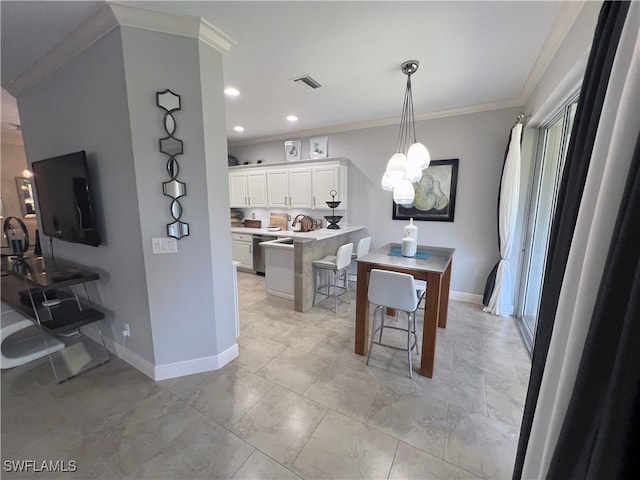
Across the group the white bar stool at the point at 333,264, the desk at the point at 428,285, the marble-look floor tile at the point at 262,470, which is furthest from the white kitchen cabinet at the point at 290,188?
the marble-look floor tile at the point at 262,470

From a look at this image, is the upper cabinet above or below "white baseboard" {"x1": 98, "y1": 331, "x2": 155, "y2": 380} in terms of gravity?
above

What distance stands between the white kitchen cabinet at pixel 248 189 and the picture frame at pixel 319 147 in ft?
3.53

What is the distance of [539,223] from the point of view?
3.07m

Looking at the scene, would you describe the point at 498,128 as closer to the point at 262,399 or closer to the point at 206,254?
the point at 206,254

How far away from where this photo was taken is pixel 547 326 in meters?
0.94

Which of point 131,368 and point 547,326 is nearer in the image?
point 547,326

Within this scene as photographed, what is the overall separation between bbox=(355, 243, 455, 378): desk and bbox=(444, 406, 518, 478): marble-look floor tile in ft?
1.54

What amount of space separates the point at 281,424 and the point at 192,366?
38.8 inches

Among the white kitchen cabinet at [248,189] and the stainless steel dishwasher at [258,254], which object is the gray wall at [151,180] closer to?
the stainless steel dishwasher at [258,254]

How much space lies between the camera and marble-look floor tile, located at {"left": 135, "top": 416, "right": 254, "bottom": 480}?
1.47 meters

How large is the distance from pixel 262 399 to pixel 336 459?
709 millimetres

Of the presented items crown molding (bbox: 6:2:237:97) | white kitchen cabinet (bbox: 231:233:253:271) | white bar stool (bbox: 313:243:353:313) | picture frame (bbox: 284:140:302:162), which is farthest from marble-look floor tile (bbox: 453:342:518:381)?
picture frame (bbox: 284:140:302:162)

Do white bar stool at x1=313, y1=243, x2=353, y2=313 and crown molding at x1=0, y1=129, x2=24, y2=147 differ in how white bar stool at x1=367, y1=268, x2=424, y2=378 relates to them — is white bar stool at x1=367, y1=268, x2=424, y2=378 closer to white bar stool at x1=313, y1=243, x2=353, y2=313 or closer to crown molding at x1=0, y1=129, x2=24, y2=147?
white bar stool at x1=313, y1=243, x2=353, y2=313

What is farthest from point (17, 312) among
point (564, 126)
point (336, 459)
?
point (564, 126)
